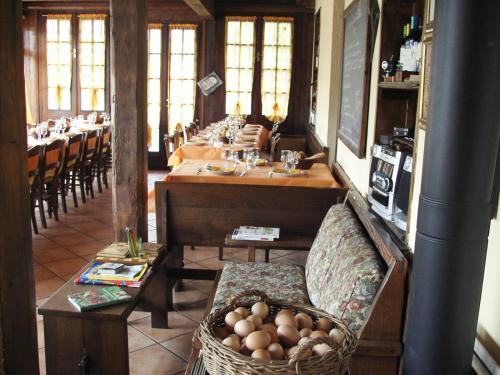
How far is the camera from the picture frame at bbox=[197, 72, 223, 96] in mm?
9312

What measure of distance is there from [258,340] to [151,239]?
4069 mm

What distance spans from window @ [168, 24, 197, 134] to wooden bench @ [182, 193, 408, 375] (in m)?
7.40

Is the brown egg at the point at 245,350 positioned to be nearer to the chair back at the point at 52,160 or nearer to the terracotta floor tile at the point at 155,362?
the terracotta floor tile at the point at 155,362

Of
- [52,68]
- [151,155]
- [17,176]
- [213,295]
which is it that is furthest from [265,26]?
[17,176]

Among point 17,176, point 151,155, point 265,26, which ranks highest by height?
point 265,26

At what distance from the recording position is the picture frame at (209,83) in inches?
367

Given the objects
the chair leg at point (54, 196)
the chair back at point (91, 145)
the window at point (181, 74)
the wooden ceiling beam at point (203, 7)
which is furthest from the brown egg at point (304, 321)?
the window at point (181, 74)

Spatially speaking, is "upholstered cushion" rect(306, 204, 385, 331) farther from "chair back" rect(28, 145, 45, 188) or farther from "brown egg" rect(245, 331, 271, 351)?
"chair back" rect(28, 145, 45, 188)

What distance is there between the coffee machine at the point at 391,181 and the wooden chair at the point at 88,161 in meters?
5.02

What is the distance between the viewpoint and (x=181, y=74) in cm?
943

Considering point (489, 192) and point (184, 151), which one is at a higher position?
point (489, 192)

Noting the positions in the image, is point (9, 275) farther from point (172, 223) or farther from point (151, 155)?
point (151, 155)

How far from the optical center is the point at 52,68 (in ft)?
31.8

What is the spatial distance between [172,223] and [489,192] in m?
2.62
